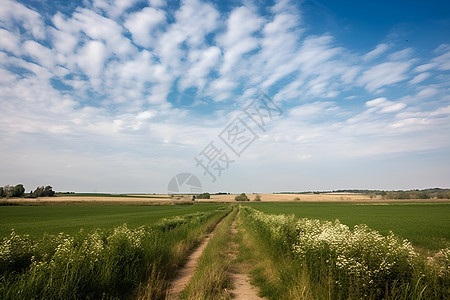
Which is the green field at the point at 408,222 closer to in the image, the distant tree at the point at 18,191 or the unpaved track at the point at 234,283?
the unpaved track at the point at 234,283

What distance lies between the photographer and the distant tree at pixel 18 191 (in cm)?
11094

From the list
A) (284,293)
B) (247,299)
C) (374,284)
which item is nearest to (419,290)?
(374,284)

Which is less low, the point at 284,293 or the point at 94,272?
the point at 94,272

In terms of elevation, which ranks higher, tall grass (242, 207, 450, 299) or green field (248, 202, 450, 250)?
tall grass (242, 207, 450, 299)

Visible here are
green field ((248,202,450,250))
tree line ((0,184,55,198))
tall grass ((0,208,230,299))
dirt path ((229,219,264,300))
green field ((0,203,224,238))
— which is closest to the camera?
tall grass ((0,208,230,299))

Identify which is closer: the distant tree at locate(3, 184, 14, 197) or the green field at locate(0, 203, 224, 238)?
the green field at locate(0, 203, 224, 238)

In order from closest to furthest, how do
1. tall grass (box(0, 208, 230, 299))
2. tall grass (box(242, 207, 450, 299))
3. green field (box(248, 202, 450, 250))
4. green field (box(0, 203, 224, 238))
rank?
tall grass (box(0, 208, 230, 299)) → tall grass (box(242, 207, 450, 299)) → green field (box(248, 202, 450, 250)) → green field (box(0, 203, 224, 238))

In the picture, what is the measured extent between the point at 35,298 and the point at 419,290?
7.96m

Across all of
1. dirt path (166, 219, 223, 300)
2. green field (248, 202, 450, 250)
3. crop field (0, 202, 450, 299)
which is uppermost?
crop field (0, 202, 450, 299)

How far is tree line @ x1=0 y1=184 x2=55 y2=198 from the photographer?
107450 millimetres

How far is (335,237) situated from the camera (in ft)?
22.3

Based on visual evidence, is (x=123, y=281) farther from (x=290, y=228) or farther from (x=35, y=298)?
(x=290, y=228)

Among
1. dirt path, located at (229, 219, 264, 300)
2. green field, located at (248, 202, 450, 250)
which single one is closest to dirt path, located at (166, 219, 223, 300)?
dirt path, located at (229, 219, 264, 300)

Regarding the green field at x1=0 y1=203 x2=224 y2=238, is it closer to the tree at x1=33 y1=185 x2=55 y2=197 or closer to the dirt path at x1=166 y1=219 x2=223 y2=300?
the dirt path at x1=166 y1=219 x2=223 y2=300
